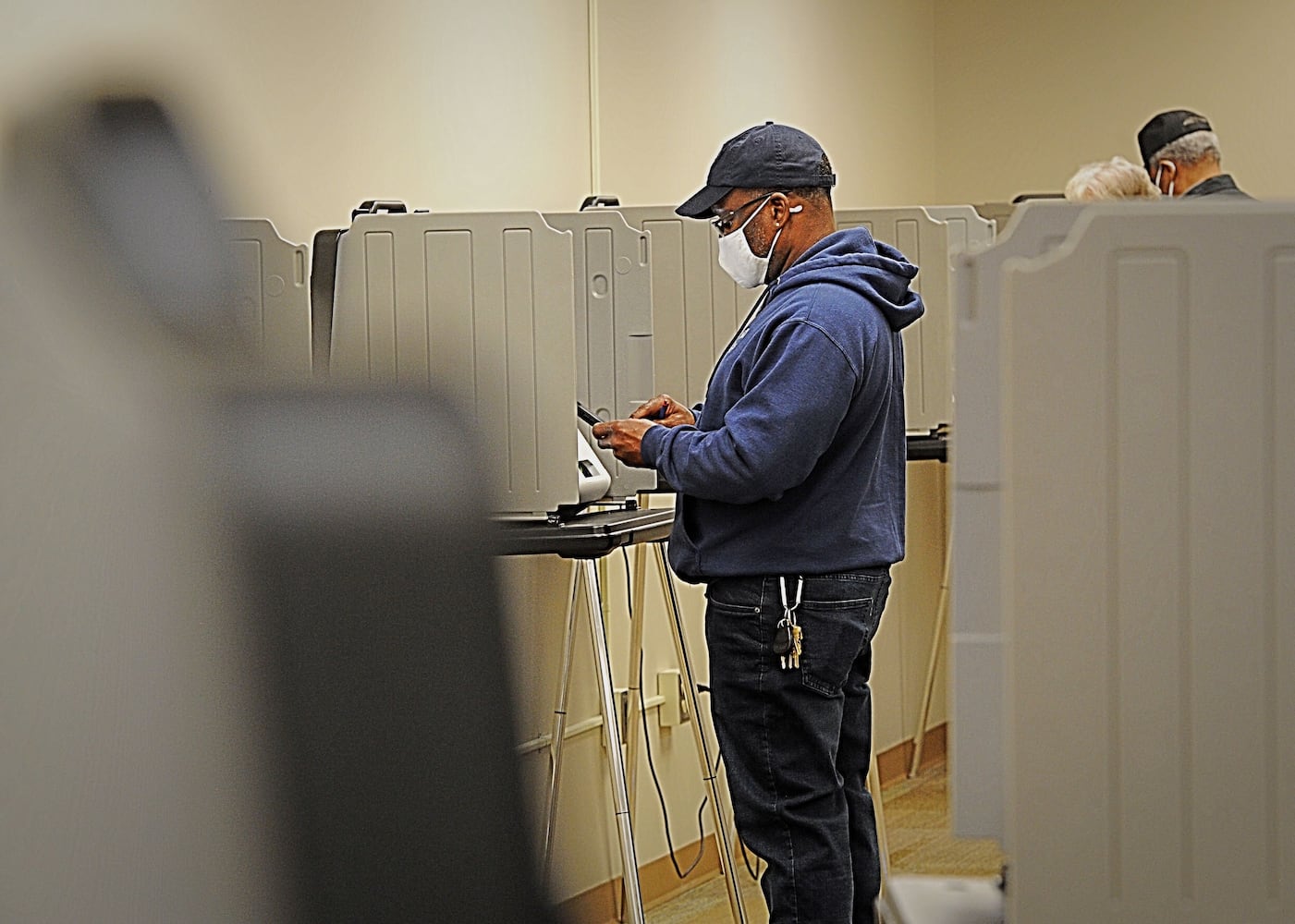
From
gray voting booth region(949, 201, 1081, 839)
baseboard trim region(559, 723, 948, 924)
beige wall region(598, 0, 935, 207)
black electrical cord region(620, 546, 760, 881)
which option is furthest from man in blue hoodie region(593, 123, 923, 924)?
beige wall region(598, 0, 935, 207)

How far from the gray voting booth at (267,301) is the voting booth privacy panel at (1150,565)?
45 centimetres

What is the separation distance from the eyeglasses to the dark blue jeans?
0.51m

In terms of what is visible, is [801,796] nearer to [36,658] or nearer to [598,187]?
[598,187]

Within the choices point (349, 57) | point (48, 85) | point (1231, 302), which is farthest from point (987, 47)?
point (48, 85)

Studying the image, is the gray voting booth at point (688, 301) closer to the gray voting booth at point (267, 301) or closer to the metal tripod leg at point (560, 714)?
the metal tripod leg at point (560, 714)

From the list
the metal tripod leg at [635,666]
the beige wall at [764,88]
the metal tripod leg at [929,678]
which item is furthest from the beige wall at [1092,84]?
the metal tripod leg at [635,666]

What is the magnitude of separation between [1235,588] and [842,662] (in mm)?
1341

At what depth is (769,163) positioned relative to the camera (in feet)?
7.39

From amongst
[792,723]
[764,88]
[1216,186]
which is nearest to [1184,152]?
[1216,186]

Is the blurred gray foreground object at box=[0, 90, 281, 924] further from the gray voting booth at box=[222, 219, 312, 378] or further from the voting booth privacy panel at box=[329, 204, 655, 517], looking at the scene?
the voting booth privacy panel at box=[329, 204, 655, 517]

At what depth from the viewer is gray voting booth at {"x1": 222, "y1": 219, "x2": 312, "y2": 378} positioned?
41 cm

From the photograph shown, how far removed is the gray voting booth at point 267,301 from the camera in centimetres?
41

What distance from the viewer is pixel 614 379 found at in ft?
8.09

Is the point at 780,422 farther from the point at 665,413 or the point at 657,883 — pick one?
the point at 657,883
